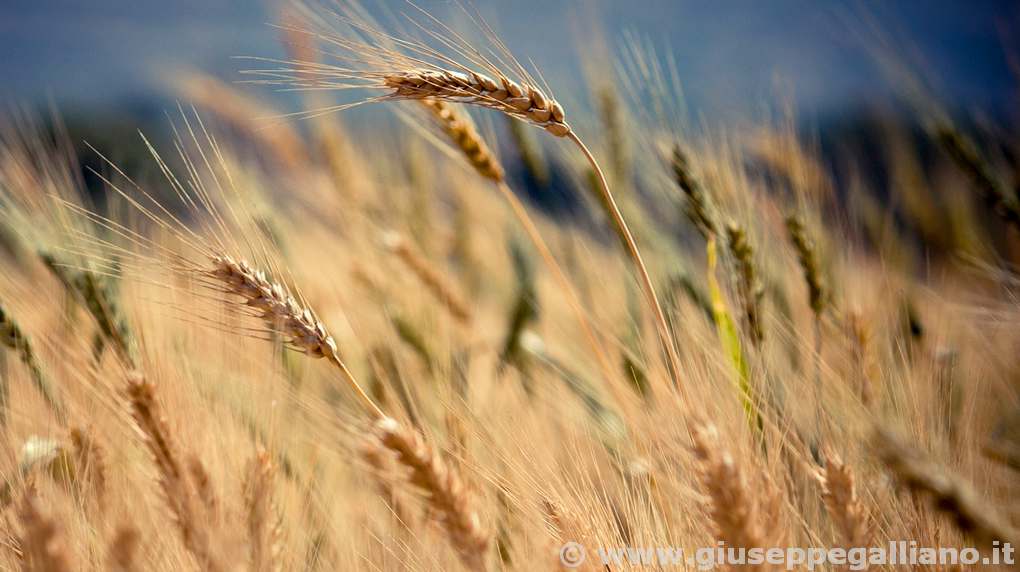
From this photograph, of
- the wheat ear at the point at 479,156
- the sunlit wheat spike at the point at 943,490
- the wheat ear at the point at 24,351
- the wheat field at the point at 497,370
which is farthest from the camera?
the wheat ear at the point at 479,156

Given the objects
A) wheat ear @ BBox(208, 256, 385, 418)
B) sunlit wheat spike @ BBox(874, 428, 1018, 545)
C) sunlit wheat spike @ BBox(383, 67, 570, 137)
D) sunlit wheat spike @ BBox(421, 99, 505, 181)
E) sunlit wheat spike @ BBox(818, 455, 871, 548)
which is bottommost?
sunlit wheat spike @ BBox(818, 455, 871, 548)

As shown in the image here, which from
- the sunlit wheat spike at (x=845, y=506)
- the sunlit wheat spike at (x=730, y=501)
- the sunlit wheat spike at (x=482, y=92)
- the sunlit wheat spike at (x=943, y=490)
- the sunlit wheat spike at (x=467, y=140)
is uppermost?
the sunlit wheat spike at (x=482, y=92)

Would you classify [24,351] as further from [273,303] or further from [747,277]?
[747,277]

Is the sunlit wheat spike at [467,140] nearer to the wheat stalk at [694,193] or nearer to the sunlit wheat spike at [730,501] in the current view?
the wheat stalk at [694,193]

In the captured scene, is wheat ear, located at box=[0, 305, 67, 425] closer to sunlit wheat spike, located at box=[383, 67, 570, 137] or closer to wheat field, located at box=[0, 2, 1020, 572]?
wheat field, located at box=[0, 2, 1020, 572]

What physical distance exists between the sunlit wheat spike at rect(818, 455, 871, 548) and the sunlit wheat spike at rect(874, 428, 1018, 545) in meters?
0.17

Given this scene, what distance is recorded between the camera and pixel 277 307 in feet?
2.25

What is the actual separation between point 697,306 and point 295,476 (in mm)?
731

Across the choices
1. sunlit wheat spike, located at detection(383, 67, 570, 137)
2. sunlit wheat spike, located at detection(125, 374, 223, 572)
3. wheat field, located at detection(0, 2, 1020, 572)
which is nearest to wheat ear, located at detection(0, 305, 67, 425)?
wheat field, located at detection(0, 2, 1020, 572)

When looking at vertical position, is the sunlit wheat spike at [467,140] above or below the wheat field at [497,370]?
above

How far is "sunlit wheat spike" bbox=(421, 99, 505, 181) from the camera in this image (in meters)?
0.99

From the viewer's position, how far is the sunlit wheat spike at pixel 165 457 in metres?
0.60

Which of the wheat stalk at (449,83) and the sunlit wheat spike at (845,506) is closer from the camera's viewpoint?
the sunlit wheat spike at (845,506)

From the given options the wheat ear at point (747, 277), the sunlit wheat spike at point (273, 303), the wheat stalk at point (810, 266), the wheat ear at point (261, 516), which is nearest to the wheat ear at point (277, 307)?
the sunlit wheat spike at point (273, 303)
